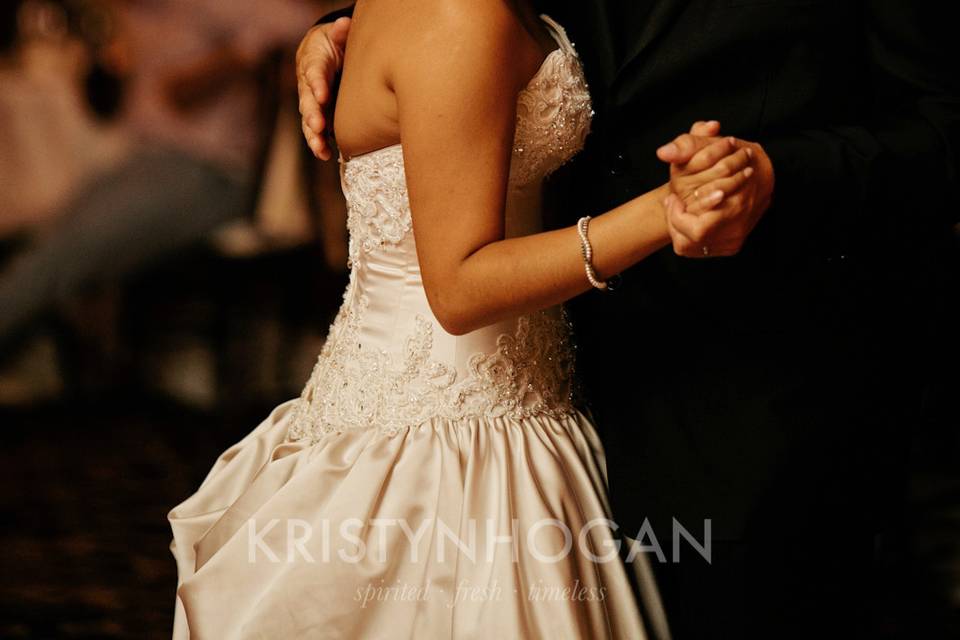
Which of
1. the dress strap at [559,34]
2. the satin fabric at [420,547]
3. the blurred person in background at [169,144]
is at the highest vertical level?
the dress strap at [559,34]

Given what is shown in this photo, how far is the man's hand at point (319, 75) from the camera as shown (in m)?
1.69

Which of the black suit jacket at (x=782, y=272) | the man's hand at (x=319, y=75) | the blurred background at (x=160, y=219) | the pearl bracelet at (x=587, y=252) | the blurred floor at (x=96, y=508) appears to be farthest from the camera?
the blurred background at (x=160, y=219)

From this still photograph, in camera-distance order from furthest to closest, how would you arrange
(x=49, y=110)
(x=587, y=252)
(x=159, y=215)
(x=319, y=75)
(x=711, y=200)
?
1. (x=159, y=215)
2. (x=49, y=110)
3. (x=319, y=75)
4. (x=587, y=252)
5. (x=711, y=200)

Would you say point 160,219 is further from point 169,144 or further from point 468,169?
point 468,169

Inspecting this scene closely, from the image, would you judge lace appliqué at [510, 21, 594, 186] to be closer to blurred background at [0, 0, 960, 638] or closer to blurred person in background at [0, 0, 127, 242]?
blurred background at [0, 0, 960, 638]

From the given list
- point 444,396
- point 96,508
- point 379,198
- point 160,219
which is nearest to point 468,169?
point 379,198

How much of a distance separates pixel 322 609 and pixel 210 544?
229 millimetres

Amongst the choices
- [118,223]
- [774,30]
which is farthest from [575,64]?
[118,223]

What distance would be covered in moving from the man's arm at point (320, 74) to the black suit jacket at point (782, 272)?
414 mm

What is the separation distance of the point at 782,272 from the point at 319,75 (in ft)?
2.64

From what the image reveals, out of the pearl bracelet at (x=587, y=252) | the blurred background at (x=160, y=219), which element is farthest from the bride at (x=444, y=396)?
the blurred background at (x=160, y=219)

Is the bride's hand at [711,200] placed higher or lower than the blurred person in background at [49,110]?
higher

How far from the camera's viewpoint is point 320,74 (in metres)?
1.75

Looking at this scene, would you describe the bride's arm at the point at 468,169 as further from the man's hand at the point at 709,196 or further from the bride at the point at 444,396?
the man's hand at the point at 709,196
